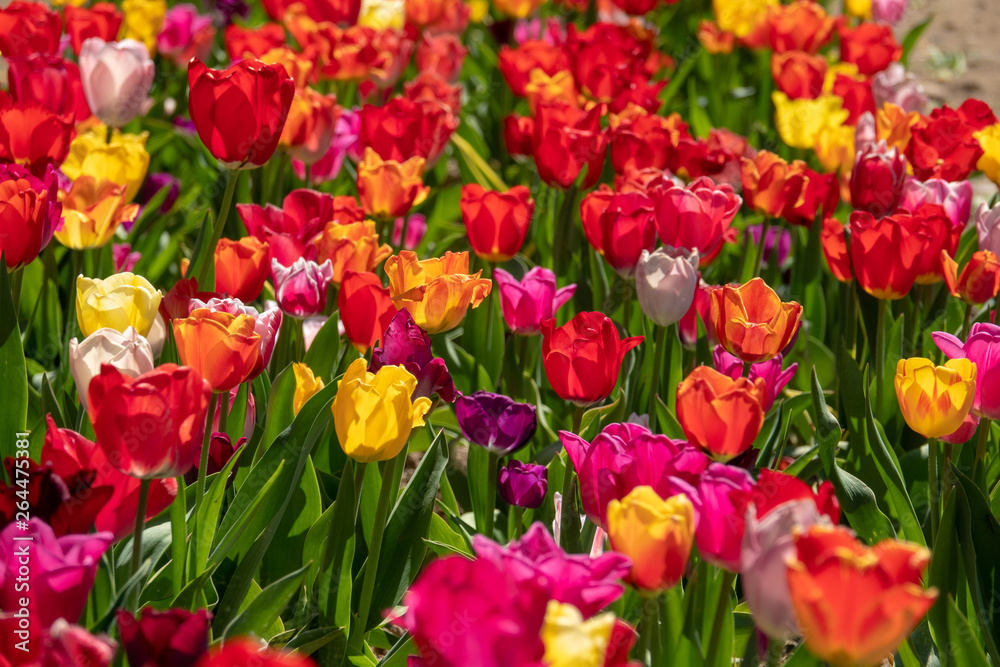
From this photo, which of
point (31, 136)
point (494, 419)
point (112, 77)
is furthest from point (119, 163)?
point (494, 419)

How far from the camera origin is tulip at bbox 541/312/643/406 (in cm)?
150

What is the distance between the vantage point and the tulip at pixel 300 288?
1.67 meters

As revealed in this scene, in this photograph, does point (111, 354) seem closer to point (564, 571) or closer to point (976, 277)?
point (564, 571)

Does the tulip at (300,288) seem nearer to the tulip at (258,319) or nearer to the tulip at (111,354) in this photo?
the tulip at (258,319)

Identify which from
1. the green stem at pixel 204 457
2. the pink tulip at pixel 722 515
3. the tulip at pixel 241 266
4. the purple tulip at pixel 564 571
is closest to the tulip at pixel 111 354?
the green stem at pixel 204 457

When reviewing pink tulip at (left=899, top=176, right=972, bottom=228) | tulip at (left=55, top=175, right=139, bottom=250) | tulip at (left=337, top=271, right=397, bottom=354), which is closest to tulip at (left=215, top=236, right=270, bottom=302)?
tulip at (left=337, top=271, right=397, bottom=354)

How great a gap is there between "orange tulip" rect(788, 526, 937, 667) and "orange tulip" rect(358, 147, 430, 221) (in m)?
1.50

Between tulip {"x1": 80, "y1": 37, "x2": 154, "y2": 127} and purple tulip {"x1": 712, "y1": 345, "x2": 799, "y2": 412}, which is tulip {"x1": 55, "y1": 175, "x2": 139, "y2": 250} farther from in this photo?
purple tulip {"x1": 712, "y1": 345, "x2": 799, "y2": 412}

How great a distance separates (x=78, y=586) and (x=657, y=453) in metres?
0.60

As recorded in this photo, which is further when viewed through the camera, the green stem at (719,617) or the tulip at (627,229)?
the tulip at (627,229)

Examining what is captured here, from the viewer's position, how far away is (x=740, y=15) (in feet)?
13.5

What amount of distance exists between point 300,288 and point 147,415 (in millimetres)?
635

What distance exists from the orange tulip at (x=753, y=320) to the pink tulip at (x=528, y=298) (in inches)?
13.9

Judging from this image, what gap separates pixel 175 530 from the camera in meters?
1.30
